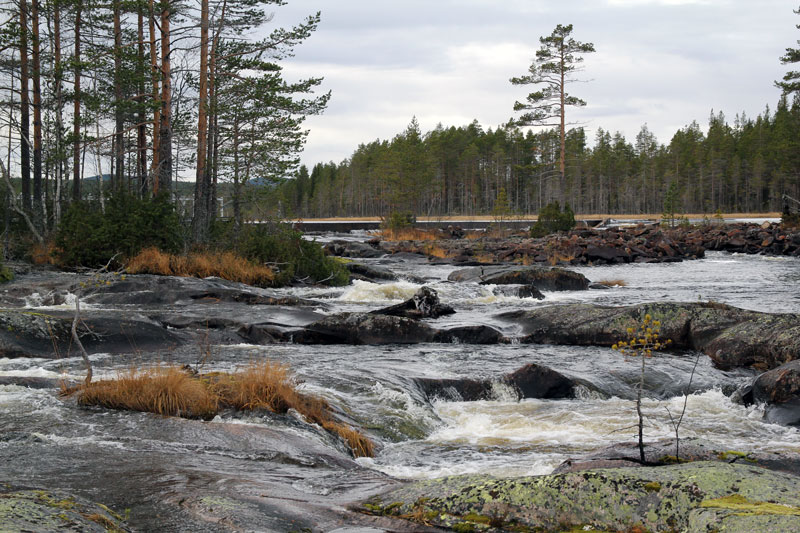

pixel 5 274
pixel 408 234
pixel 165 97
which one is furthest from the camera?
pixel 408 234

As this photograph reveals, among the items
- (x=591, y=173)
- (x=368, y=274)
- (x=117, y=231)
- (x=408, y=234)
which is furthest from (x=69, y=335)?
(x=591, y=173)

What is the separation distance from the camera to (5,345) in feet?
33.4

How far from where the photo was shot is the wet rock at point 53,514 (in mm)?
3209

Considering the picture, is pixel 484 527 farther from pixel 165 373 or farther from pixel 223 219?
pixel 223 219

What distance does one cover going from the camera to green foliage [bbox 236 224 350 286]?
2145 cm

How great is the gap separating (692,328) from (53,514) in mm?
11015

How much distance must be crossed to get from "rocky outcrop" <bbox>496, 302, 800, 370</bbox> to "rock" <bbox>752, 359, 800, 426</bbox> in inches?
78.2

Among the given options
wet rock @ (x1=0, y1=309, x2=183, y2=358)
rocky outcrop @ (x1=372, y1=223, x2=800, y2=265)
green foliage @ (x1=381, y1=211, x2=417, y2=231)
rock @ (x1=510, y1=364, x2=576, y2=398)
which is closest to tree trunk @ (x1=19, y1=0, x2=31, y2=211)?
rocky outcrop @ (x1=372, y1=223, x2=800, y2=265)

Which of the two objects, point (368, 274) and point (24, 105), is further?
point (24, 105)

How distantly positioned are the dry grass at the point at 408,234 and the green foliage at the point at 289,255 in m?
23.4

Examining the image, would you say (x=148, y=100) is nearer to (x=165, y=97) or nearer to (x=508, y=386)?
(x=165, y=97)

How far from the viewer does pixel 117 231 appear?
20375mm

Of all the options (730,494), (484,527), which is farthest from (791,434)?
(484,527)

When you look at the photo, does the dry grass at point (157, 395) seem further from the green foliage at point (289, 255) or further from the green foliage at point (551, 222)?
the green foliage at point (551, 222)
